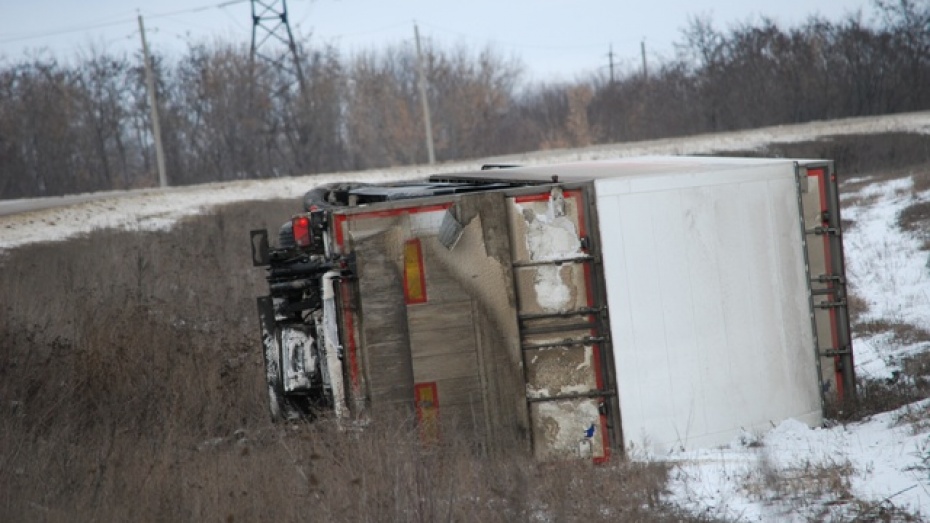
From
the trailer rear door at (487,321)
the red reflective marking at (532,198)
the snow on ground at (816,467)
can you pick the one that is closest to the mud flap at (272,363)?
the trailer rear door at (487,321)

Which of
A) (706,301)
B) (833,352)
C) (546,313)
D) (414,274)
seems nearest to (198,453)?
(414,274)

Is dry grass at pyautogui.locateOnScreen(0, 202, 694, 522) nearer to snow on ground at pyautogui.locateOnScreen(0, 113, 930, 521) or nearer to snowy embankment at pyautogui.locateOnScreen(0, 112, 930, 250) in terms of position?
snow on ground at pyautogui.locateOnScreen(0, 113, 930, 521)

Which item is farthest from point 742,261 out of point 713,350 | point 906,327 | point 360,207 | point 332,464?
point 906,327

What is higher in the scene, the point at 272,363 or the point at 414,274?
the point at 414,274

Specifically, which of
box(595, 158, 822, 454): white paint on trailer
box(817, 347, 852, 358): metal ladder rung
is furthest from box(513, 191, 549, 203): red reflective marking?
box(817, 347, 852, 358): metal ladder rung

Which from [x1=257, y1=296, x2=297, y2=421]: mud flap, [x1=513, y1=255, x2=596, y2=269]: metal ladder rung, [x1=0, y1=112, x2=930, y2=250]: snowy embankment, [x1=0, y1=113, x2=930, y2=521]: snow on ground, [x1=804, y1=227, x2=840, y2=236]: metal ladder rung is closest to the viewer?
[x1=0, y1=113, x2=930, y2=521]: snow on ground

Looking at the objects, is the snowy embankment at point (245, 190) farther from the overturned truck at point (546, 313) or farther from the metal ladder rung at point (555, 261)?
the metal ladder rung at point (555, 261)

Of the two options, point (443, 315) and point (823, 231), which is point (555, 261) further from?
point (823, 231)

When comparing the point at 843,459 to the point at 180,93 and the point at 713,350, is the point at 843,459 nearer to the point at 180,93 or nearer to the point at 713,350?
the point at 713,350

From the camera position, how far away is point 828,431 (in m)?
7.20

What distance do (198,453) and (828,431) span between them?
4103mm

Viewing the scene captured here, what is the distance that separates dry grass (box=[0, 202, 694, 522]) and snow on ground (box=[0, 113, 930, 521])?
0.45 metres

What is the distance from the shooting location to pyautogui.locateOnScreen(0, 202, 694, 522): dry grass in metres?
5.36

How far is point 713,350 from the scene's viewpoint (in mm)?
7129
